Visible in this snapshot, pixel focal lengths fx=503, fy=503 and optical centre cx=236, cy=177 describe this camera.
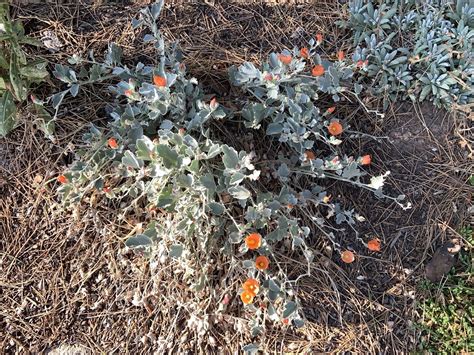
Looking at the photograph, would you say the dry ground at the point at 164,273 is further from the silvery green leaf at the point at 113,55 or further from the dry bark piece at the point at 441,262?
the silvery green leaf at the point at 113,55

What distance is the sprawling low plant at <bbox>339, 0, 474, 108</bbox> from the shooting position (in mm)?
2355

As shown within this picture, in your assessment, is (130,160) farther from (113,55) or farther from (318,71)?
(318,71)

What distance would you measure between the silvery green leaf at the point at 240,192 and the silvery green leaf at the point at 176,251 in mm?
294

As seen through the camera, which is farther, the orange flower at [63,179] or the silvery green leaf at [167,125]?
the silvery green leaf at [167,125]

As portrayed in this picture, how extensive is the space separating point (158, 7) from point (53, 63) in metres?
0.62

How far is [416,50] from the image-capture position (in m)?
2.38

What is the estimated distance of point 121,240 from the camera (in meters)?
2.21

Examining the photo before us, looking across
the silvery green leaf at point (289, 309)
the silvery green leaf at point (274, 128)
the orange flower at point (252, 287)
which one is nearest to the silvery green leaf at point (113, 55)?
the silvery green leaf at point (274, 128)

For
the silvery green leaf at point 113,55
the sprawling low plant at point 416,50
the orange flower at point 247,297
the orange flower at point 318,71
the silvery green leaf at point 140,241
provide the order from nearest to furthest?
1. the orange flower at point 247,297
2. the silvery green leaf at point 140,241
3. the orange flower at point 318,71
4. the silvery green leaf at point 113,55
5. the sprawling low plant at point 416,50

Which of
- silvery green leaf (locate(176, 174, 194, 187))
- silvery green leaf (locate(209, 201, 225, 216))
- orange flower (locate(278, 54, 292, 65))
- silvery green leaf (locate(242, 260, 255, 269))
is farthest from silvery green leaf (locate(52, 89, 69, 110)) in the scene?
silvery green leaf (locate(242, 260, 255, 269))

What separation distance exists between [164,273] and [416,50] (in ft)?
5.10

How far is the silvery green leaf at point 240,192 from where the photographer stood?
1.96m

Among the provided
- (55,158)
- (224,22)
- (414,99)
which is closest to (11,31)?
(55,158)

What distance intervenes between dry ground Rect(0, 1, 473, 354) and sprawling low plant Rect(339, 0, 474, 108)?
0.11 m
